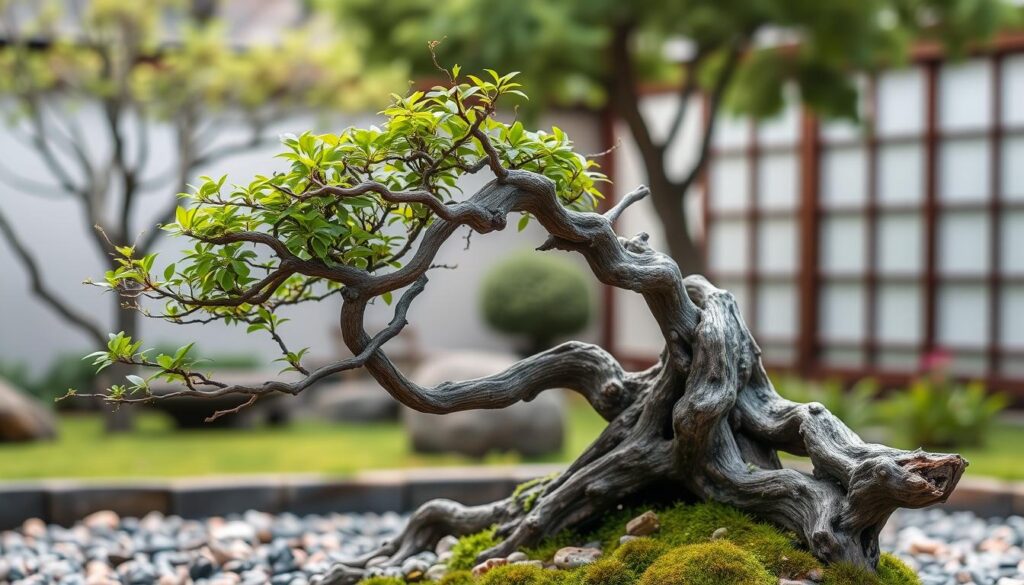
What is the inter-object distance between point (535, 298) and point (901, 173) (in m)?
3.33

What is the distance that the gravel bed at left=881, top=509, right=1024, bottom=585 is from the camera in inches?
Result: 129

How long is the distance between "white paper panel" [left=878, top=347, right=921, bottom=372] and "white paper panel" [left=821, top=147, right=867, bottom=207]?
1284mm

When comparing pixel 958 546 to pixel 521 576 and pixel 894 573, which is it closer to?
pixel 894 573

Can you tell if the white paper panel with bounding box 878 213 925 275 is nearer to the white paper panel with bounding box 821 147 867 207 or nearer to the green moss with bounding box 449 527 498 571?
the white paper panel with bounding box 821 147 867 207

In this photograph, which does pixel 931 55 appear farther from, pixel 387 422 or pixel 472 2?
pixel 387 422

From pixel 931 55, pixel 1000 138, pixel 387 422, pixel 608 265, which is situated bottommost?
pixel 387 422

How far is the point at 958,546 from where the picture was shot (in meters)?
3.85

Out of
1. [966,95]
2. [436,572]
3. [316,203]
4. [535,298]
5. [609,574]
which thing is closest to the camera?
[316,203]

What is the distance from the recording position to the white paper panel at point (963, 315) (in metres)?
9.02

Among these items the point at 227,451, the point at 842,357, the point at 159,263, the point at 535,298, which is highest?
the point at 159,263

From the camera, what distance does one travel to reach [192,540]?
4.01m

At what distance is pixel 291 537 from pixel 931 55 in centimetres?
698

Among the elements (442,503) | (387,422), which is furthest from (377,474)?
(387,422)

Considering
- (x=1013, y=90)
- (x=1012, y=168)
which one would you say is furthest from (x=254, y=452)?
(x=1013, y=90)
